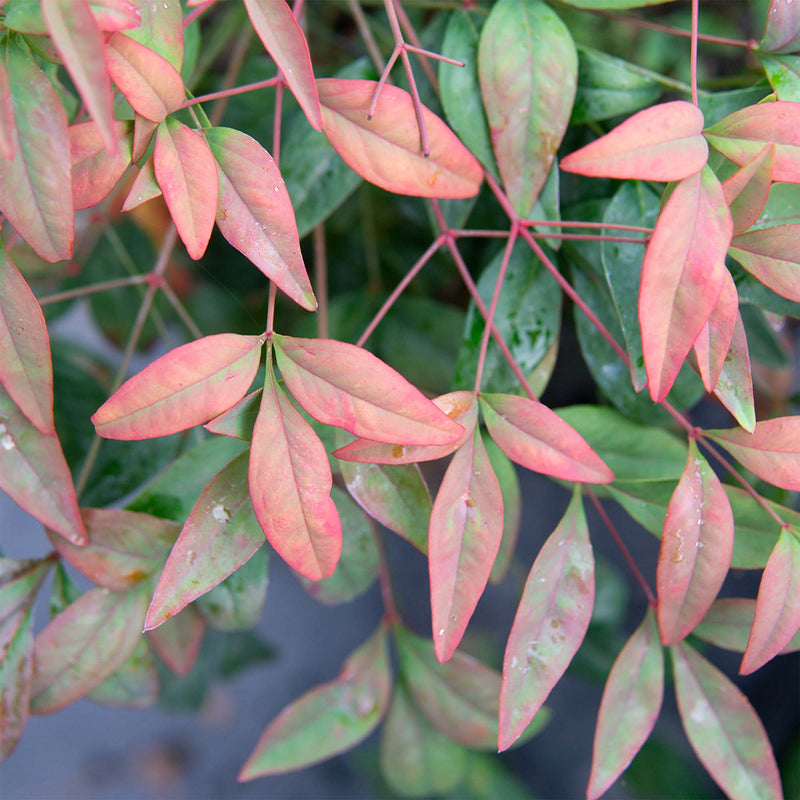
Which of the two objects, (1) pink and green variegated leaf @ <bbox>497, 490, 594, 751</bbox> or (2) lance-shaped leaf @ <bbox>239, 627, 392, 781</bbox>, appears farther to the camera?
(2) lance-shaped leaf @ <bbox>239, 627, 392, 781</bbox>

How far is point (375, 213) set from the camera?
622 mm

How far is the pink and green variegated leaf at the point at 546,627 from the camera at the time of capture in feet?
0.90

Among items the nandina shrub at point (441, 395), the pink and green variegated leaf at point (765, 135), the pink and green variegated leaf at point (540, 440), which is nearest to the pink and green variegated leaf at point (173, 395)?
the nandina shrub at point (441, 395)

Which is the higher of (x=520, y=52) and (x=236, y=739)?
(x=520, y=52)

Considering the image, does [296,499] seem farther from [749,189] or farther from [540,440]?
[749,189]

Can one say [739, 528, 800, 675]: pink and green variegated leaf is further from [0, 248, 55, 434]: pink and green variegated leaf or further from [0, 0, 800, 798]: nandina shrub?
[0, 248, 55, 434]: pink and green variegated leaf

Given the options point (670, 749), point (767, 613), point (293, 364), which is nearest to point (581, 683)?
point (670, 749)

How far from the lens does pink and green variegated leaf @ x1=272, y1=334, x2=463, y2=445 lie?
243mm

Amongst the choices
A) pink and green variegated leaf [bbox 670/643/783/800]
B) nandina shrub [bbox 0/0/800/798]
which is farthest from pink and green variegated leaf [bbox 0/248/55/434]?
pink and green variegated leaf [bbox 670/643/783/800]

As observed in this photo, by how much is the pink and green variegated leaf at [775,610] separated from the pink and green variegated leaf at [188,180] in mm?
270

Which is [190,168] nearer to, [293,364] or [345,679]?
[293,364]

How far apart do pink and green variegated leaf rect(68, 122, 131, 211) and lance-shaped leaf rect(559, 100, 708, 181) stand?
17 centimetres

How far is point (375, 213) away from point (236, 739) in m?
0.76

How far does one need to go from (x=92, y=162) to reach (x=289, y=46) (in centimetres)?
9
